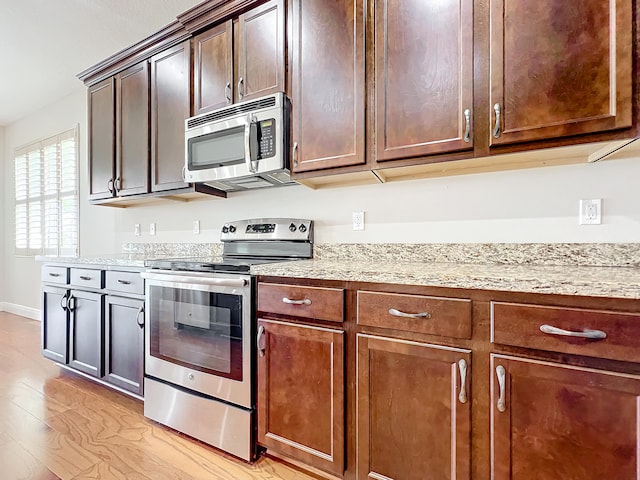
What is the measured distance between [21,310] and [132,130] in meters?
3.80

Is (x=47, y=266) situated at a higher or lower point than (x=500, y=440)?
higher

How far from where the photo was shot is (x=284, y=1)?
1883 mm

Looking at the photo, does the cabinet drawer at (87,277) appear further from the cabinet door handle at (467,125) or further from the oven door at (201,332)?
the cabinet door handle at (467,125)

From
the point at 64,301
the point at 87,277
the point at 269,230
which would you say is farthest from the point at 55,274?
the point at 269,230

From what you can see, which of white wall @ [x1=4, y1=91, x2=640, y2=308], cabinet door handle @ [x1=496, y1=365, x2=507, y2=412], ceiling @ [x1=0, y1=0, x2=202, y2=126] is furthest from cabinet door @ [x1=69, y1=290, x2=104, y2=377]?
cabinet door handle @ [x1=496, y1=365, x2=507, y2=412]

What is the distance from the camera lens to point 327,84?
1756 mm

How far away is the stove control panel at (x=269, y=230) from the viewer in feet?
7.11

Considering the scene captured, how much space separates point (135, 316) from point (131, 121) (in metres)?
1.53

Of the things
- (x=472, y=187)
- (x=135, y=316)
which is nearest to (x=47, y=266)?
(x=135, y=316)

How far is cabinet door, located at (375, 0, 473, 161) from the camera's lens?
4.72 feet

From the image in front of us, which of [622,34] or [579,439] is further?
[622,34]

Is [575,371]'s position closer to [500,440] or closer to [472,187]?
[500,440]

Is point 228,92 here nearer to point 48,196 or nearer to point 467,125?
point 467,125

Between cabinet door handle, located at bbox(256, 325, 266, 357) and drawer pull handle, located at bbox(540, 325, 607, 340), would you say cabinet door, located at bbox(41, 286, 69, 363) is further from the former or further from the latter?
drawer pull handle, located at bbox(540, 325, 607, 340)
